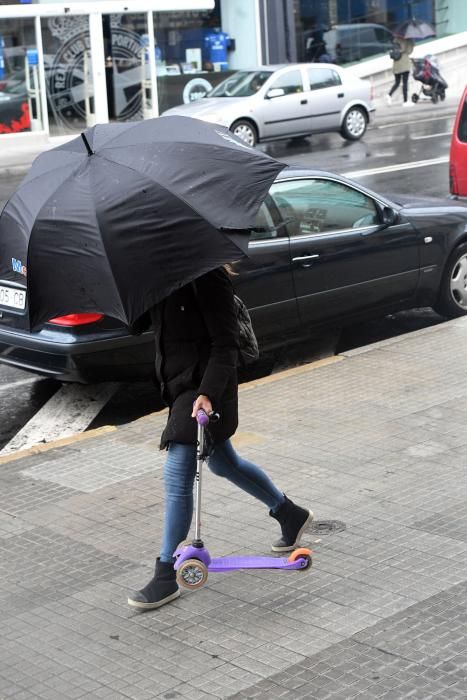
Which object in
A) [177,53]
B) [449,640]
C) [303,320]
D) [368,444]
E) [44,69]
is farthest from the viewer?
[177,53]

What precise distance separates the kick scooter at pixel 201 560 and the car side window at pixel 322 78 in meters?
20.3

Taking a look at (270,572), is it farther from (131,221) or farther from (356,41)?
(356,41)

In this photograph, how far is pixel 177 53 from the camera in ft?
98.1

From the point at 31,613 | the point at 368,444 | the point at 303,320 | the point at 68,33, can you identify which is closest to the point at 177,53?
the point at 68,33

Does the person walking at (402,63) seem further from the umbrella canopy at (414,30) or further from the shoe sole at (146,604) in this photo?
the shoe sole at (146,604)

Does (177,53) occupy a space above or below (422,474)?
above

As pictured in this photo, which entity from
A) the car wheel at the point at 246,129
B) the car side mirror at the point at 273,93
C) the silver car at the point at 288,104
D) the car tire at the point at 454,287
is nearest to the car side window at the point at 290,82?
the silver car at the point at 288,104

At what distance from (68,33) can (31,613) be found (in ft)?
78.6

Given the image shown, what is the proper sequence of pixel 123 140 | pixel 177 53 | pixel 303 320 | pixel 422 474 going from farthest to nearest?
pixel 177 53, pixel 303 320, pixel 422 474, pixel 123 140

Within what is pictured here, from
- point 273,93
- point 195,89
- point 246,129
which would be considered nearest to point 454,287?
point 246,129

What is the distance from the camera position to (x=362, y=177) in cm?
1941

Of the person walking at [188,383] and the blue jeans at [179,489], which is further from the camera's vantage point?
the blue jeans at [179,489]

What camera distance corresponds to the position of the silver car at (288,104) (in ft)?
76.6

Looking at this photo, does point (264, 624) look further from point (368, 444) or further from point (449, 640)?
point (368, 444)
